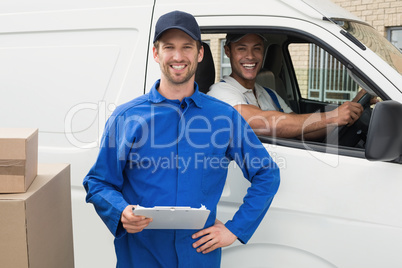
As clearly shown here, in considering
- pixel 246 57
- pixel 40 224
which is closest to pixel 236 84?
pixel 246 57

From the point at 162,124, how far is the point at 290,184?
27.7 inches

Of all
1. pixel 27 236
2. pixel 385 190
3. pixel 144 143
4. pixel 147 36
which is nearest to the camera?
pixel 27 236

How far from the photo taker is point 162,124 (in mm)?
2152

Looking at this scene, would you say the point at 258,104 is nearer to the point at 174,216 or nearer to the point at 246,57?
the point at 246,57

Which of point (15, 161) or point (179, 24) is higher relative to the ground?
point (179, 24)

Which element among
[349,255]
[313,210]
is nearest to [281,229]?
[313,210]

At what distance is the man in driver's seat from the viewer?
262 cm

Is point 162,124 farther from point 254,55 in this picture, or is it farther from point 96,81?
point 254,55

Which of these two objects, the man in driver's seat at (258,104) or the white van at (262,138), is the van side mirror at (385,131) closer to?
the white van at (262,138)

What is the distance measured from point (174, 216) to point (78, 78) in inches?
45.6

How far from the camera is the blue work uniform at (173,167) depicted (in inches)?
83.7

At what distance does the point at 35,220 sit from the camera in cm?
197

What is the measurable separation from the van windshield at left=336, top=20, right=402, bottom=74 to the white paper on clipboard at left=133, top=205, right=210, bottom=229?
4.04ft

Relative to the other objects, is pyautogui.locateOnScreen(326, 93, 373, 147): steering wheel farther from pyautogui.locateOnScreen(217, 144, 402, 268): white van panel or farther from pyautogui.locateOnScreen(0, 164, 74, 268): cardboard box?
pyautogui.locateOnScreen(0, 164, 74, 268): cardboard box
